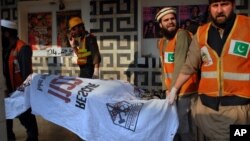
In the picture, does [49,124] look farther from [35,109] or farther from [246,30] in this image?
[246,30]

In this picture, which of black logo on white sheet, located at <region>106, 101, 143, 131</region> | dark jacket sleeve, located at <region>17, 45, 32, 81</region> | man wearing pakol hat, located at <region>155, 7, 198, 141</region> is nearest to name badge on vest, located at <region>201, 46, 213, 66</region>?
man wearing pakol hat, located at <region>155, 7, 198, 141</region>

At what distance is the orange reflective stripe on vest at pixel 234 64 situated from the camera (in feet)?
11.6

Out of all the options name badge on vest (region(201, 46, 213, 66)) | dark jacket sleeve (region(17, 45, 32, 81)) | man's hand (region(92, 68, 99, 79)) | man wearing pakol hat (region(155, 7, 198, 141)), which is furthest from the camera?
man's hand (region(92, 68, 99, 79))

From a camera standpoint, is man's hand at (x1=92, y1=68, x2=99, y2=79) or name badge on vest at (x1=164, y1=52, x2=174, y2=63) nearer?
name badge on vest at (x1=164, y1=52, x2=174, y2=63)

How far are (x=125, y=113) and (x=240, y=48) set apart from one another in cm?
129

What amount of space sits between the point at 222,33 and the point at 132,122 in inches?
47.8

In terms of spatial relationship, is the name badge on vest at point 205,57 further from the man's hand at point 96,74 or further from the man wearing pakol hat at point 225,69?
the man's hand at point 96,74

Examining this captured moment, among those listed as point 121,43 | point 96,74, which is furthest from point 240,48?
point 121,43

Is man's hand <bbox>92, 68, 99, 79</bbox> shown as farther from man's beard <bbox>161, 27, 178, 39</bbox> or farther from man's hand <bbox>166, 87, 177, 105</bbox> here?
man's hand <bbox>166, 87, 177, 105</bbox>

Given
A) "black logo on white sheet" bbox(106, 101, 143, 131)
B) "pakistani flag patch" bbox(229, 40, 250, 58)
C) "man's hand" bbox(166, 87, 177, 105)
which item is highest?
"pakistani flag patch" bbox(229, 40, 250, 58)

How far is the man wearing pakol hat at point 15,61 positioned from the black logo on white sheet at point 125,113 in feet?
Answer: 5.52

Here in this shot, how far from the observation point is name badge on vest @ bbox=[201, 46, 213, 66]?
370 centimetres

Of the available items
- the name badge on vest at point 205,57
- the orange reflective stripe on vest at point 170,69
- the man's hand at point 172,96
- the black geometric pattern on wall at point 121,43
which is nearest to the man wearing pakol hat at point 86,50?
the orange reflective stripe on vest at point 170,69

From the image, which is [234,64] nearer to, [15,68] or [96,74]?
[96,74]
